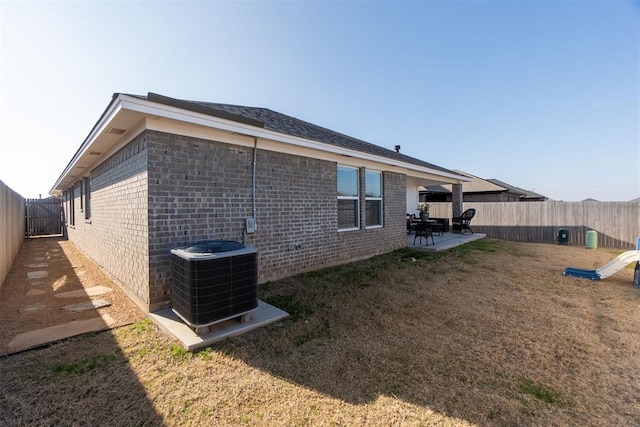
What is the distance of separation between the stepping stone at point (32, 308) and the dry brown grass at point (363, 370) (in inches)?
70.4

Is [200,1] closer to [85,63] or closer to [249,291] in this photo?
[85,63]

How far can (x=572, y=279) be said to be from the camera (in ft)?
19.4

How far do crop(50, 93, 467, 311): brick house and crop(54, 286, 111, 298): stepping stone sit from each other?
0.42m

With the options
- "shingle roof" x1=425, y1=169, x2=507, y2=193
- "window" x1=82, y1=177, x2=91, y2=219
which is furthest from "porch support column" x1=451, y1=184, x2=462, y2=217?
"window" x1=82, y1=177, x2=91, y2=219

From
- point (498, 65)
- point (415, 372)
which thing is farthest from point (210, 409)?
point (498, 65)

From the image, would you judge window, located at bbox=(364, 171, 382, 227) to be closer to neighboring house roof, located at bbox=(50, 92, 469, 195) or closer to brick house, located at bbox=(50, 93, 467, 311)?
brick house, located at bbox=(50, 93, 467, 311)

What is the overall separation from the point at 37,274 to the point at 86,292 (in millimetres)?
2873

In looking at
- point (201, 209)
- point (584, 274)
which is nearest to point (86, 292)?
point (201, 209)

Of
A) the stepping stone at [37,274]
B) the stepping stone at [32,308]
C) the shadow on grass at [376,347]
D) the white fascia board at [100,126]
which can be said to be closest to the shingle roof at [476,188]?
the shadow on grass at [376,347]

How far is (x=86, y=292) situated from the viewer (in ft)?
16.5

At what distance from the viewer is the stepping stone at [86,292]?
4.87 metres

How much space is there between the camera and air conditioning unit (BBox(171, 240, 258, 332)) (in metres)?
3.00

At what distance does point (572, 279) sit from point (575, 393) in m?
5.06

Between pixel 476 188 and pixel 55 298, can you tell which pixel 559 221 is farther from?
pixel 55 298
